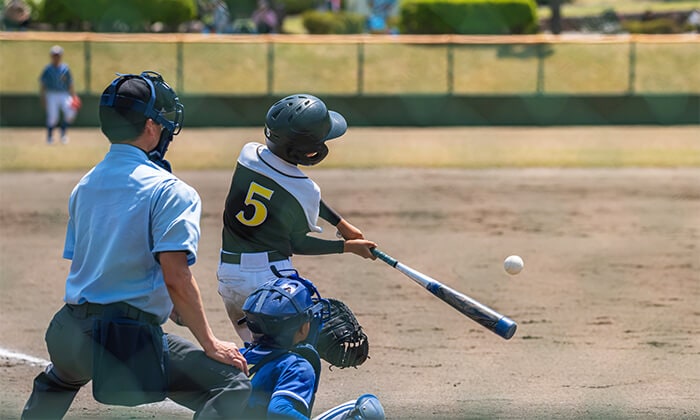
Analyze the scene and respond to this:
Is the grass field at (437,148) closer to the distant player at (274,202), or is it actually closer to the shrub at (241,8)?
the shrub at (241,8)

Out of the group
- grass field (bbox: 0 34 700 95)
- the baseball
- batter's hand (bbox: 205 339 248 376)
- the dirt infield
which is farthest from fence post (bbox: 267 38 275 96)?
batter's hand (bbox: 205 339 248 376)

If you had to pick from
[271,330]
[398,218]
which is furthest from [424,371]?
[398,218]

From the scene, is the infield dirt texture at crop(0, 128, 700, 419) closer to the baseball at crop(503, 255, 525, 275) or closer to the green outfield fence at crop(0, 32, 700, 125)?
the baseball at crop(503, 255, 525, 275)

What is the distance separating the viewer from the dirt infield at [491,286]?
494 cm

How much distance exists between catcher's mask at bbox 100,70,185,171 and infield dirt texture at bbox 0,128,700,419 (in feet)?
5.23

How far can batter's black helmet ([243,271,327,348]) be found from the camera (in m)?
3.47

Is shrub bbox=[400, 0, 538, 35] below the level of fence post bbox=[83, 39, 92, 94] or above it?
above

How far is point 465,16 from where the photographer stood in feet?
83.6

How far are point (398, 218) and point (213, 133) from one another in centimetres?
920

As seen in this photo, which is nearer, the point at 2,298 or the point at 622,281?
the point at 2,298

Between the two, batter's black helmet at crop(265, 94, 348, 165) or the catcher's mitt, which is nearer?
the catcher's mitt

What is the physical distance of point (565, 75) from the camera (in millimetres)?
22250

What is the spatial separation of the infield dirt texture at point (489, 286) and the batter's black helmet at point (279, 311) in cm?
119

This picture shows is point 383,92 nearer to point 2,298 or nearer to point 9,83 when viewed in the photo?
point 9,83
